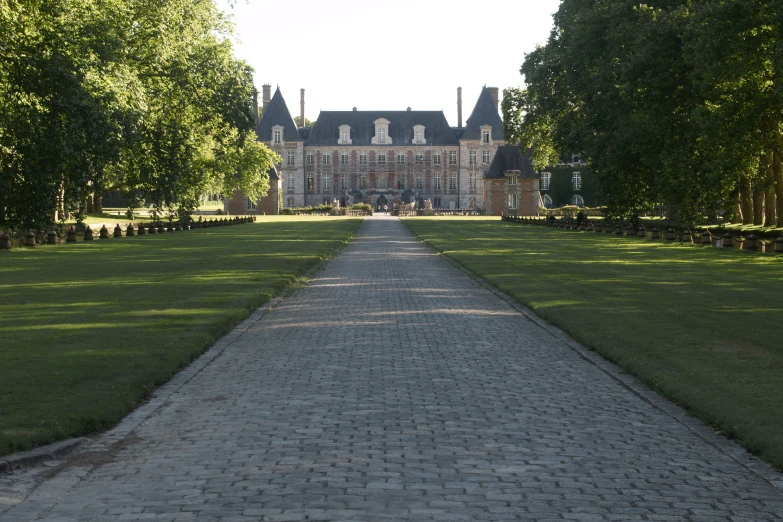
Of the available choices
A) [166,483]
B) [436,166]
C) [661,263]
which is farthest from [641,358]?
[436,166]

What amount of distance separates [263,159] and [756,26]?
A: 51290 millimetres

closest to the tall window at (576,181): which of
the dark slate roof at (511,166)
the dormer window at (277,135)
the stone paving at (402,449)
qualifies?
the dark slate roof at (511,166)

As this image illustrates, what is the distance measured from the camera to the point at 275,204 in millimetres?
113938

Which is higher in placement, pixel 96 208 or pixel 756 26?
pixel 756 26

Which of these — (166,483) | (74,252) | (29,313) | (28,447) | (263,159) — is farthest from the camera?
(263,159)

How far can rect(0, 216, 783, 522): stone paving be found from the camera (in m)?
5.73

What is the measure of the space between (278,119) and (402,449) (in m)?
120

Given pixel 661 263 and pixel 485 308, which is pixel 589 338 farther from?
pixel 661 263

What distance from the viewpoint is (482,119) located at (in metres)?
126

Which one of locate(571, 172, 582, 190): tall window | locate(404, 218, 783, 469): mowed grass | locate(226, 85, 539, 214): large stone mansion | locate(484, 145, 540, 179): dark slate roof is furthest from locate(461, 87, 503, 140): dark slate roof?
locate(404, 218, 783, 469): mowed grass

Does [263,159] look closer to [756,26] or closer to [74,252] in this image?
[74,252]

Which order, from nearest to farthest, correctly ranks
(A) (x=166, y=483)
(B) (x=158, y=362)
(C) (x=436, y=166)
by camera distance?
1. (A) (x=166, y=483)
2. (B) (x=158, y=362)
3. (C) (x=436, y=166)

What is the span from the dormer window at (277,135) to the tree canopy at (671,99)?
2765 inches

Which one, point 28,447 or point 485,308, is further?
point 485,308
